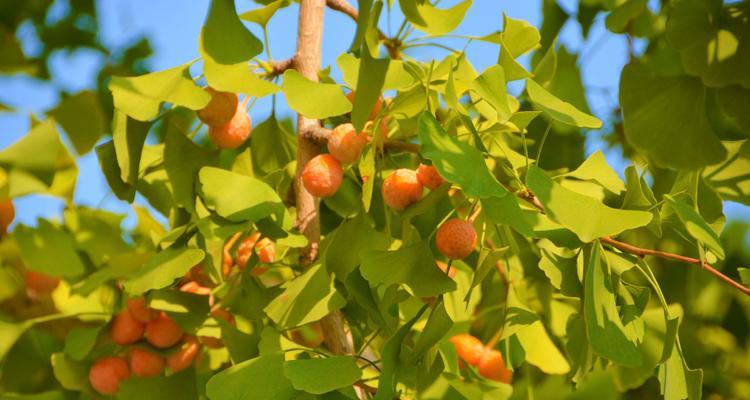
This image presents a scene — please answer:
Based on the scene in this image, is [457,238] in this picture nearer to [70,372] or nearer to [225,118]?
[225,118]

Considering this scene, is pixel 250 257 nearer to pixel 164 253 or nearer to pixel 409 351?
pixel 164 253

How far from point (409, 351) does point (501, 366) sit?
0.26m

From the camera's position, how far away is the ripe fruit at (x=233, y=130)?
75cm

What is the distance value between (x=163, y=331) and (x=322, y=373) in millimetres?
276

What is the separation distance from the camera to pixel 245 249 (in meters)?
0.78

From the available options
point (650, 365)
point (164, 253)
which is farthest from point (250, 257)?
point (650, 365)

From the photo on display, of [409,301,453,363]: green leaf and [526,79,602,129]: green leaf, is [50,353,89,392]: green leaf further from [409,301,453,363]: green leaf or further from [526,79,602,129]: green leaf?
[526,79,602,129]: green leaf

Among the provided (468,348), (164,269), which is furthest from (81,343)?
(468,348)

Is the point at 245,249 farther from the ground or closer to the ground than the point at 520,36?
closer to the ground

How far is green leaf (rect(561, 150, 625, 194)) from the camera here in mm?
672

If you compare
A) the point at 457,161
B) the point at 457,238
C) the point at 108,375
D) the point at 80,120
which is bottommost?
the point at 108,375

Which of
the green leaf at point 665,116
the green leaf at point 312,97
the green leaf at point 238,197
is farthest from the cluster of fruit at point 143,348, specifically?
the green leaf at point 665,116

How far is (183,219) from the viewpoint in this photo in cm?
79

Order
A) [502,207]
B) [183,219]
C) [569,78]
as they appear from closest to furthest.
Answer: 1. [502,207]
2. [183,219]
3. [569,78]
